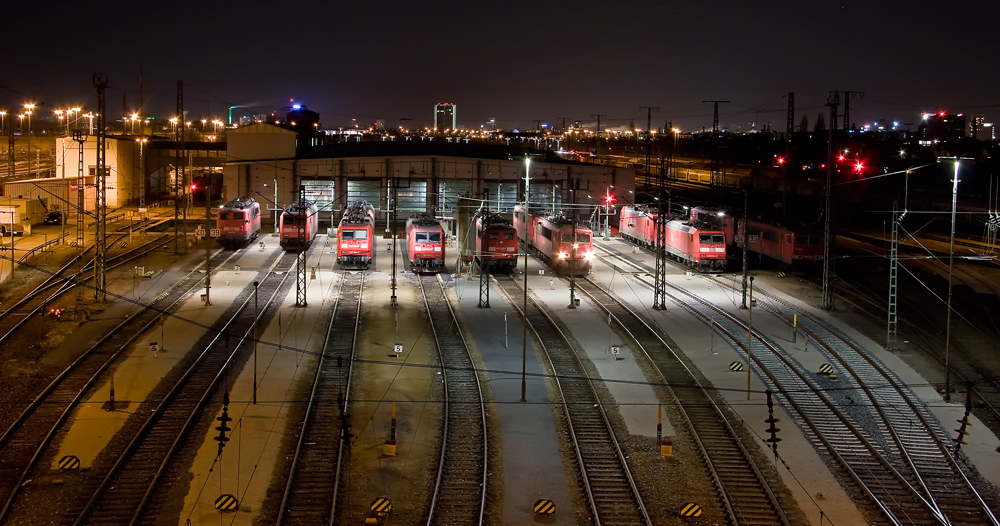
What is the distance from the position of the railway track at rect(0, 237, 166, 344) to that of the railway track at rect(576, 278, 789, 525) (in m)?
19.2

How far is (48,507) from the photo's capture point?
15.2 meters

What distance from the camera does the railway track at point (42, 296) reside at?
2882 centimetres

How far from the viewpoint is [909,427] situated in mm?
20453

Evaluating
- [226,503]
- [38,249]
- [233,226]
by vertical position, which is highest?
[233,226]

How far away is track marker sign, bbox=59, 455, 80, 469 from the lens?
16.8 m

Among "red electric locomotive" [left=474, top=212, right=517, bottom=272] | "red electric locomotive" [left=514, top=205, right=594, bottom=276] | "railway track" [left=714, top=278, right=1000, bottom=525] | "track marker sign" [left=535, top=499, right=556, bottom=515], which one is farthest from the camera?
"red electric locomotive" [left=514, top=205, right=594, bottom=276]

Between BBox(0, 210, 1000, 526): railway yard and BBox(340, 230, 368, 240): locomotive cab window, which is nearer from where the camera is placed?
BBox(0, 210, 1000, 526): railway yard

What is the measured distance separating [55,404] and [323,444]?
710 centimetres

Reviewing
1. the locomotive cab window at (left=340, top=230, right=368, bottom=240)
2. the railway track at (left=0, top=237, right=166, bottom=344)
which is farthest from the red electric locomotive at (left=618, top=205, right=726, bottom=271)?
the railway track at (left=0, top=237, right=166, bottom=344)

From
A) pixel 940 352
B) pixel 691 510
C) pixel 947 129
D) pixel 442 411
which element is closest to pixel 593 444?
pixel 691 510

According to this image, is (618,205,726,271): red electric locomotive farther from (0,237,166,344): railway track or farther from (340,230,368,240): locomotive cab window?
(0,237,166,344): railway track

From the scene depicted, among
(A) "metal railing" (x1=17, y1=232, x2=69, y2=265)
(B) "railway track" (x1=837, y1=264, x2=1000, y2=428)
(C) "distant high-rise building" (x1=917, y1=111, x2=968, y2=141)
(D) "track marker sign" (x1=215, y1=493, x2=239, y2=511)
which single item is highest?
(C) "distant high-rise building" (x1=917, y1=111, x2=968, y2=141)

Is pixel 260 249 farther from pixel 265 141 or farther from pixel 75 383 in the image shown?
pixel 75 383

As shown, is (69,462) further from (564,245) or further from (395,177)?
(395,177)
